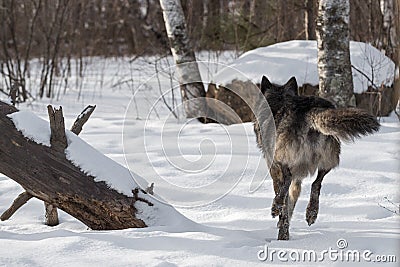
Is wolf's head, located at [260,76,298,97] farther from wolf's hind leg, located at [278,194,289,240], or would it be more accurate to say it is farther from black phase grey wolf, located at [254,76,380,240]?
wolf's hind leg, located at [278,194,289,240]

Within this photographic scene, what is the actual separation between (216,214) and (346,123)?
5.10ft

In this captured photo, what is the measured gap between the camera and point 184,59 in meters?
8.04

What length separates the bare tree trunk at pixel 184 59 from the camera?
7.80 metres

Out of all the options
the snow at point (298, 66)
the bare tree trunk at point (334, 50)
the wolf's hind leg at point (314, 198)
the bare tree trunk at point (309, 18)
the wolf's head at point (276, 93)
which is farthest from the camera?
the bare tree trunk at point (309, 18)

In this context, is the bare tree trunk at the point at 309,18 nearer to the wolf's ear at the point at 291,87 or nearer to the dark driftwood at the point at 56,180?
the wolf's ear at the point at 291,87

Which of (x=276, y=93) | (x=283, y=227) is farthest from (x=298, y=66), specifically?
(x=283, y=227)

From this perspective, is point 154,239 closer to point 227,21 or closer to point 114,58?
point 227,21

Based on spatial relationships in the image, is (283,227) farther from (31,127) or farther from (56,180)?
(31,127)

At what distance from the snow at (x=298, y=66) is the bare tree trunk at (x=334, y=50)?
2.38 feet

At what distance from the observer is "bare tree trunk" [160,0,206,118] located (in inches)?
307

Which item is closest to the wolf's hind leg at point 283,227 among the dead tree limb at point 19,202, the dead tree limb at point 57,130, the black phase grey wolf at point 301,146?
the black phase grey wolf at point 301,146

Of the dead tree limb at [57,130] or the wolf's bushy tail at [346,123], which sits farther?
the dead tree limb at [57,130]

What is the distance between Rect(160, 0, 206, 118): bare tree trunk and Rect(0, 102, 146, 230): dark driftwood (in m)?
4.13

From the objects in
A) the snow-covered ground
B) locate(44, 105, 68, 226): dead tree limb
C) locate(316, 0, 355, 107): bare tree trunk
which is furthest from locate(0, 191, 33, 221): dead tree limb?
locate(316, 0, 355, 107): bare tree trunk
